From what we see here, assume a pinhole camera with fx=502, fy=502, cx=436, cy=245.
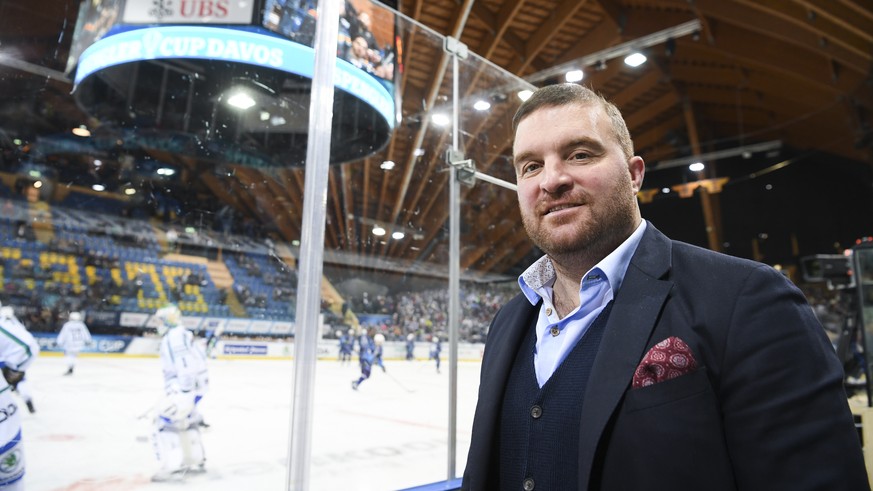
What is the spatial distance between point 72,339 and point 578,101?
Result: 3943 mm

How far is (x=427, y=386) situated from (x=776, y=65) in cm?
636

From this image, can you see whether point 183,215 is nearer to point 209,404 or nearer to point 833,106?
point 209,404

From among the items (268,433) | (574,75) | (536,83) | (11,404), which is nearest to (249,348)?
(268,433)

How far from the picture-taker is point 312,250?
1452 mm

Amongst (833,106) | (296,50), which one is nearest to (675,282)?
(296,50)

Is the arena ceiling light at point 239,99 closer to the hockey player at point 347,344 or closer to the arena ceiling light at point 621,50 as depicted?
the hockey player at point 347,344

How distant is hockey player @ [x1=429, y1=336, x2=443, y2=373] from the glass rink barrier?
0.07 ft

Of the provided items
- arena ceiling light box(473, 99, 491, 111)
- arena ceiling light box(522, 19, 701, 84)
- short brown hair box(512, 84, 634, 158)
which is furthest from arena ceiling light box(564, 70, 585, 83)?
short brown hair box(512, 84, 634, 158)

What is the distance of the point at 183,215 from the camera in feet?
6.75

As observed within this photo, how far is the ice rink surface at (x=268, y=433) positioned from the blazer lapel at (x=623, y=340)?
1.04 m

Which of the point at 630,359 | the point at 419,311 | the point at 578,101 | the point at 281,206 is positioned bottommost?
the point at 630,359

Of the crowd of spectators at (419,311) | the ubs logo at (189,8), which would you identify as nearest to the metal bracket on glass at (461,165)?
the crowd of spectators at (419,311)

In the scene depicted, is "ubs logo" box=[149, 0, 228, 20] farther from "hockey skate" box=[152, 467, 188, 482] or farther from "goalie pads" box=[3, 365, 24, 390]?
"hockey skate" box=[152, 467, 188, 482]

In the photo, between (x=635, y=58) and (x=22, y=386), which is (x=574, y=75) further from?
(x=22, y=386)
